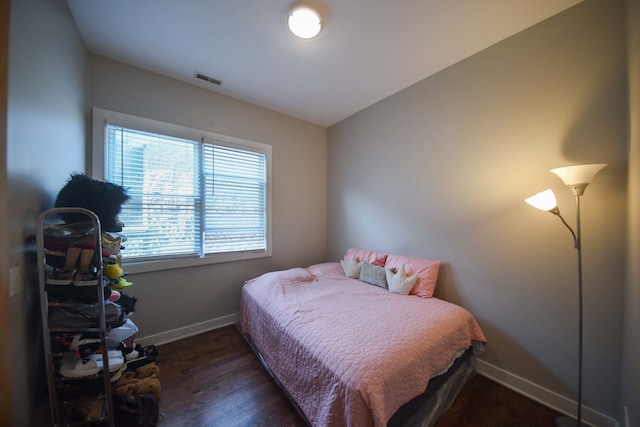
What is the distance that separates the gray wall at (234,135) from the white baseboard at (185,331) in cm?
4

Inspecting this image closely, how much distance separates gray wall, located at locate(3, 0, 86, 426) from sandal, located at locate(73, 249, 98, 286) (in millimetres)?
187

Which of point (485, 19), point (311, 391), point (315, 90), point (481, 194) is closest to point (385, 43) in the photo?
point (485, 19)

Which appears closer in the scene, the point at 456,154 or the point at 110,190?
the point at 110,190

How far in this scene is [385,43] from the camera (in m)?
1.86

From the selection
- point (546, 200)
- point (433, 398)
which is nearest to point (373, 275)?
point (433, 398)

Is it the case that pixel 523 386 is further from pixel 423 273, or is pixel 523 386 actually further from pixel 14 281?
pixel 14 281

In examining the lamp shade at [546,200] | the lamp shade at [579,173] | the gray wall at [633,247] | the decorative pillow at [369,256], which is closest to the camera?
the gray wall at [633,247]

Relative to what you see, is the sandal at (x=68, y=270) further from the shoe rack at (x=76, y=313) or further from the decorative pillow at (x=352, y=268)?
the decorative pillow at (x=352, y=268)

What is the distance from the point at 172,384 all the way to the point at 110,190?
1610 mm

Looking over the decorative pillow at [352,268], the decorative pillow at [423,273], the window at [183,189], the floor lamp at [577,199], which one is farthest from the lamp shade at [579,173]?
the window at [183,189]

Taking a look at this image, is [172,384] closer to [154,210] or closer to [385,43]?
[154,210]

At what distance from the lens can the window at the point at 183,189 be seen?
209cm

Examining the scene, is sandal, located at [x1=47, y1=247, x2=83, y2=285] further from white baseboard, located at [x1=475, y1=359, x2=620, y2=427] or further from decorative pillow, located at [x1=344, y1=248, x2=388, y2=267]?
white baseboard, located at [x1=475, y1=359, x2=620, y2=427]

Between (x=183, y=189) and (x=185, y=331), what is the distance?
5.26 feet
